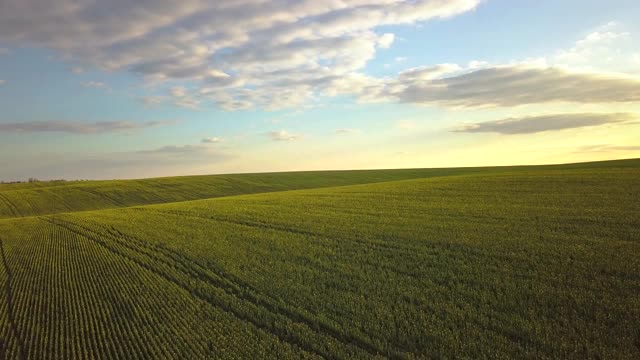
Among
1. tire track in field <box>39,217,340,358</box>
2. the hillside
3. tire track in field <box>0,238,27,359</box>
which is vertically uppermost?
the hillside

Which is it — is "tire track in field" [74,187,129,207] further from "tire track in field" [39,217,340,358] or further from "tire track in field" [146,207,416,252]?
"tire track in field" [39,217,340,358]

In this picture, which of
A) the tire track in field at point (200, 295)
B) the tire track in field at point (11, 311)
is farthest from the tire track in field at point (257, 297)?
the tire track in field at point (11, 311)

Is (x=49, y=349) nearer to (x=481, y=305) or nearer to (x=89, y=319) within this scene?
(x=89, y=319)

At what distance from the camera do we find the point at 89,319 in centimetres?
1532

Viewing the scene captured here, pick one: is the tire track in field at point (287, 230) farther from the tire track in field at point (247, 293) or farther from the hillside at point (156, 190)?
the hillside at point (156, 190)

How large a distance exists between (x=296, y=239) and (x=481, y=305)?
11.8 meters

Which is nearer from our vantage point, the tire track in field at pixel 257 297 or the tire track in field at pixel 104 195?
the tire track in field at pixel 257 297

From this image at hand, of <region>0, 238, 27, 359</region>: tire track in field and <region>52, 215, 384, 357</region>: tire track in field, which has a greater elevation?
<region>52, 215, 384, 357</region>: tire track in field

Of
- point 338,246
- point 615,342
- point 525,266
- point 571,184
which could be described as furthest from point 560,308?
point 571,184

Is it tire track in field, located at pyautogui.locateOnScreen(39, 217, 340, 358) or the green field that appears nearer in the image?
the green field

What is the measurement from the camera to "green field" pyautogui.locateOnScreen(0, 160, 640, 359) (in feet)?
39.8

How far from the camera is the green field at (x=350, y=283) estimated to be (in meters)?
12.1

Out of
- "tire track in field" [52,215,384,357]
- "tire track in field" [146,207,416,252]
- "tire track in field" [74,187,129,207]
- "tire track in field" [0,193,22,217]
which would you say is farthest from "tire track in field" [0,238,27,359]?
"tire track in field" [74,187,129,207]

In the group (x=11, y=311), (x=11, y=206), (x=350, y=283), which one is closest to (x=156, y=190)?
(x=11, y=206)
